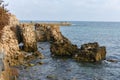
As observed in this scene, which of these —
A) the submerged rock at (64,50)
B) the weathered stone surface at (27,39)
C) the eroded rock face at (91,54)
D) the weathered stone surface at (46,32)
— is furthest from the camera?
the weathered stone surface at (46,32)

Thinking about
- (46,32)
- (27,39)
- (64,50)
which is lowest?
(64,50)

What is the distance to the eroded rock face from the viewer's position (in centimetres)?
4941

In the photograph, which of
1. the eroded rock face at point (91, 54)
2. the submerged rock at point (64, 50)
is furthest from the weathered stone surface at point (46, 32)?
the eroded rock face at point (91, 54)

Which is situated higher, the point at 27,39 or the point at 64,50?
the point at 27,39

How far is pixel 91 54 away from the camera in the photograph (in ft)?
162

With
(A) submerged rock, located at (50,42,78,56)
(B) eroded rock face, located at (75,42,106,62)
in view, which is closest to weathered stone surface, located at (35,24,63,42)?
(A) submerged rock, located at (50,42,78,56)

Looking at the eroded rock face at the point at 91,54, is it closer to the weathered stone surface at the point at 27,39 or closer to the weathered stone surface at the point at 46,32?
the weathered stone surface at the point at 27,39

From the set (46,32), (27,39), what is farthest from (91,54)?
(46,32)

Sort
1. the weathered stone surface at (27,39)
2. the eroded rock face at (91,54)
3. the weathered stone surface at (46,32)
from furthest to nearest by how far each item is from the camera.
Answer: the weathered stone surface at (46,32) < the weathered stone surface at (27,39) < the eroded rock face at (91,54)

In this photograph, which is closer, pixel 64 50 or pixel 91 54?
pixel 91 54

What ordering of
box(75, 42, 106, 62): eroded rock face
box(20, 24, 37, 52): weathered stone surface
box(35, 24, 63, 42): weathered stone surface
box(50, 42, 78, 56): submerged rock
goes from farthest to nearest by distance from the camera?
box(35, 24, 63, 42): weathered stone surface, box(20, 24, 37, 52): weathered stone surface, box(50, 42, 78, 56): submerged rock, box(75, 42, 106, 62): eroded rock face

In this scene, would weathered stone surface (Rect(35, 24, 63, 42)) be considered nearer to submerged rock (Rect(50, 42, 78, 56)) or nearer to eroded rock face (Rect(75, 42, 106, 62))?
submerged rock (Rect(50, 42, 78, 56))

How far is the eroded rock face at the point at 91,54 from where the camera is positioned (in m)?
49.4

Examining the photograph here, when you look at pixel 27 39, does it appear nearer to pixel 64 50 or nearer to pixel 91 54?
pixel 64 50
